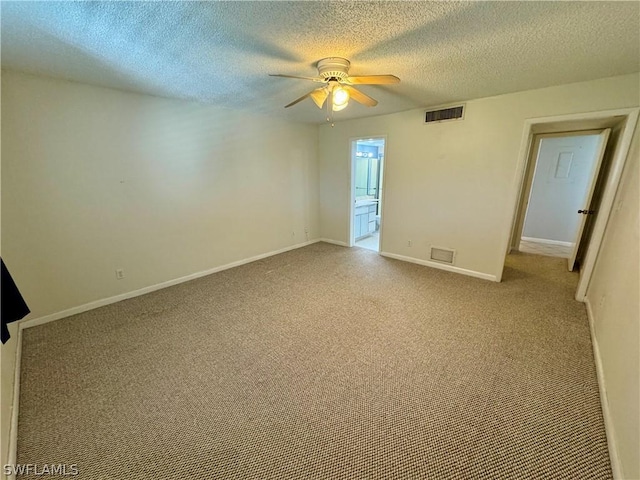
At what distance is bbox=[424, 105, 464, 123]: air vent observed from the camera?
333 cm

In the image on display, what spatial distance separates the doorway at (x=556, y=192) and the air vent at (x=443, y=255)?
6.53 ft

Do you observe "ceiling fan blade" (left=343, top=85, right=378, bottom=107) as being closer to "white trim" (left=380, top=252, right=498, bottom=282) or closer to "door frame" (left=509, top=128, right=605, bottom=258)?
"white trim" (left=380, top=252, right=498, bottom=282)

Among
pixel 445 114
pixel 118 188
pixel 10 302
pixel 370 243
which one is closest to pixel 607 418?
pixel 445 114

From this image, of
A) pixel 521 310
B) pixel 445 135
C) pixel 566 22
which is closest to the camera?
pixel 566 22

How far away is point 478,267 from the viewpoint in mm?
3566

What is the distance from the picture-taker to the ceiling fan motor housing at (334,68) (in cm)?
202

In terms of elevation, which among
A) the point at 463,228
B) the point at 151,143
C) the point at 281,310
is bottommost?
the point at 281,310

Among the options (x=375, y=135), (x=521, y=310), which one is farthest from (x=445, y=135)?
(x=521, y=310)

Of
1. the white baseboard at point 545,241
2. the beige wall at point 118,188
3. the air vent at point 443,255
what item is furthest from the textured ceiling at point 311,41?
the white baseboard at point 545,241

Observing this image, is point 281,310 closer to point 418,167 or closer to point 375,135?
point 418,167

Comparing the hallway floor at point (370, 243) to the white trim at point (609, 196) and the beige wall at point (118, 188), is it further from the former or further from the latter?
the white trim at point (609, 196)

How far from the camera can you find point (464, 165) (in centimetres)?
344

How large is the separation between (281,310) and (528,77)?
11.1ft

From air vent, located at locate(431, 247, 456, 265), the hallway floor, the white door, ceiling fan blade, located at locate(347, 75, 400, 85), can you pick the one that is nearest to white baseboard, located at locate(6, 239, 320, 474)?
the hallway floor
